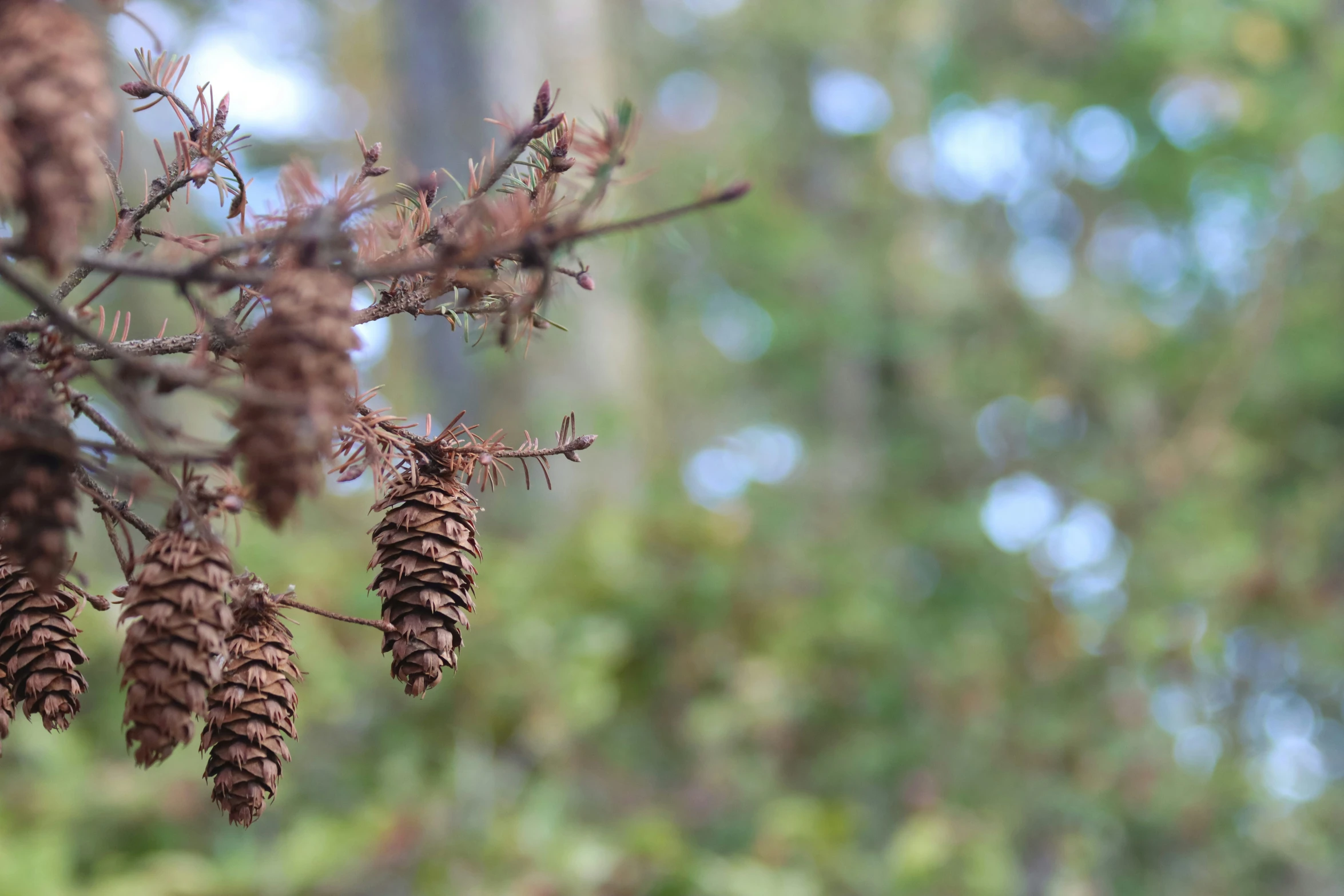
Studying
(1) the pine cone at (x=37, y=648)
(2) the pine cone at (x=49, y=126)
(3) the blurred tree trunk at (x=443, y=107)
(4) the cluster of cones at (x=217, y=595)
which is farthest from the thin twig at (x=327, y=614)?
(3) the blurred tree trunk at (x=443, y=107)

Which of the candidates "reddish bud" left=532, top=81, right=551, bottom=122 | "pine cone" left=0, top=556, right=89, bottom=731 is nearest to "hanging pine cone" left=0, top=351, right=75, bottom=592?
"pine cone" left=0, top=556, right=89, bottom=731

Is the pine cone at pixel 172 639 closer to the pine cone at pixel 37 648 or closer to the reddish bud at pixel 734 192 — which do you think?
the pine cone at pixel 37 648

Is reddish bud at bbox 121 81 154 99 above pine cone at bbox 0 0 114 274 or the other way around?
above

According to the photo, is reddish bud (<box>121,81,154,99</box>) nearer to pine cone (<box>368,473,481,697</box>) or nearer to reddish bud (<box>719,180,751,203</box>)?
pine cone (<box>368,473,481,697</box>)

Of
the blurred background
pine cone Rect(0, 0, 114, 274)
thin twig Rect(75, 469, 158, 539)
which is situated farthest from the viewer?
the blurred background

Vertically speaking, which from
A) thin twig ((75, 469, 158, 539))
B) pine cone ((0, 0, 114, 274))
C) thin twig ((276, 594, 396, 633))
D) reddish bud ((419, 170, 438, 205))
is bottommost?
thin twig ((276, 594, 396, 633))

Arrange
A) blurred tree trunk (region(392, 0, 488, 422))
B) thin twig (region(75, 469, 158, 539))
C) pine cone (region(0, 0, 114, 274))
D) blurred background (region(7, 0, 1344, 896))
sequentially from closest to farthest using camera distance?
pine cone (region(0, 0, 114, 274))
thin twig (region(75, 469, 158, 539))
blurred background (region(7, 0, 1344, 896))
blurred tree trunk (region(392, 0, 488, 422))

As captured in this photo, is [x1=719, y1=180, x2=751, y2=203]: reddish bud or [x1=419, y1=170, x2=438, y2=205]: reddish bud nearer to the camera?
[x1=719, y1=180, x2=751, y2=203]: reddish bud

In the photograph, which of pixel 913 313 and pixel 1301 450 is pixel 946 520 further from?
pixel 1301 450
